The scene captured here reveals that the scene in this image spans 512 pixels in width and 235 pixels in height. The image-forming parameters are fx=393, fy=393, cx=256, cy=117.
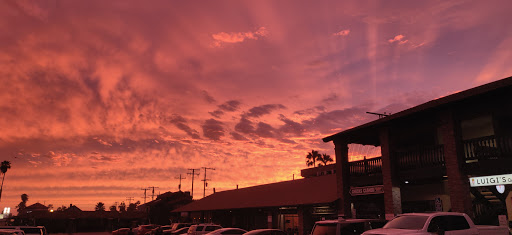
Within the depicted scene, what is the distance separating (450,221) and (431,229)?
3.69 feet

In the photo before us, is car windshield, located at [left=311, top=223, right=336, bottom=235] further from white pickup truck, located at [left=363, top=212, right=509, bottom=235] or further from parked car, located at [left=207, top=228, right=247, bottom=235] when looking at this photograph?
parked car, located at [left=207, top=228, right=247, bottom=235]

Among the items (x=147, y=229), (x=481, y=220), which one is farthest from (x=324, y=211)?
(x=147, y=229)

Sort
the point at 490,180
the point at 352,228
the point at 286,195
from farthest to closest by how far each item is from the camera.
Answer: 1. the point at 286,195
2. the point at 490,180
3. the point at 352,228

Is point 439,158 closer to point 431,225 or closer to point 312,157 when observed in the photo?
point 431,225

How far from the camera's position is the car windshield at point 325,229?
13.9 metres

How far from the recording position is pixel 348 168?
25.2 metres

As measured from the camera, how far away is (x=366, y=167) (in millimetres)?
23906

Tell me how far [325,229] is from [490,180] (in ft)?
24.8

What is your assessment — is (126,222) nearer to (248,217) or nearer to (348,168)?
(248,217)

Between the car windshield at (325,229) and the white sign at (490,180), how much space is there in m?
7.21

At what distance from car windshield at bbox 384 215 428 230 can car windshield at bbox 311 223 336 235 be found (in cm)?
256

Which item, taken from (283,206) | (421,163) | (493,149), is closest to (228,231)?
(283,206)

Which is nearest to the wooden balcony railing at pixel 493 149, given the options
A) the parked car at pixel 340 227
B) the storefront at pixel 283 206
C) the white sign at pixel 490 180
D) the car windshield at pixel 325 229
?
the white sign at pixel 490 180

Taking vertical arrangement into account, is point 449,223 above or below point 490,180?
below
